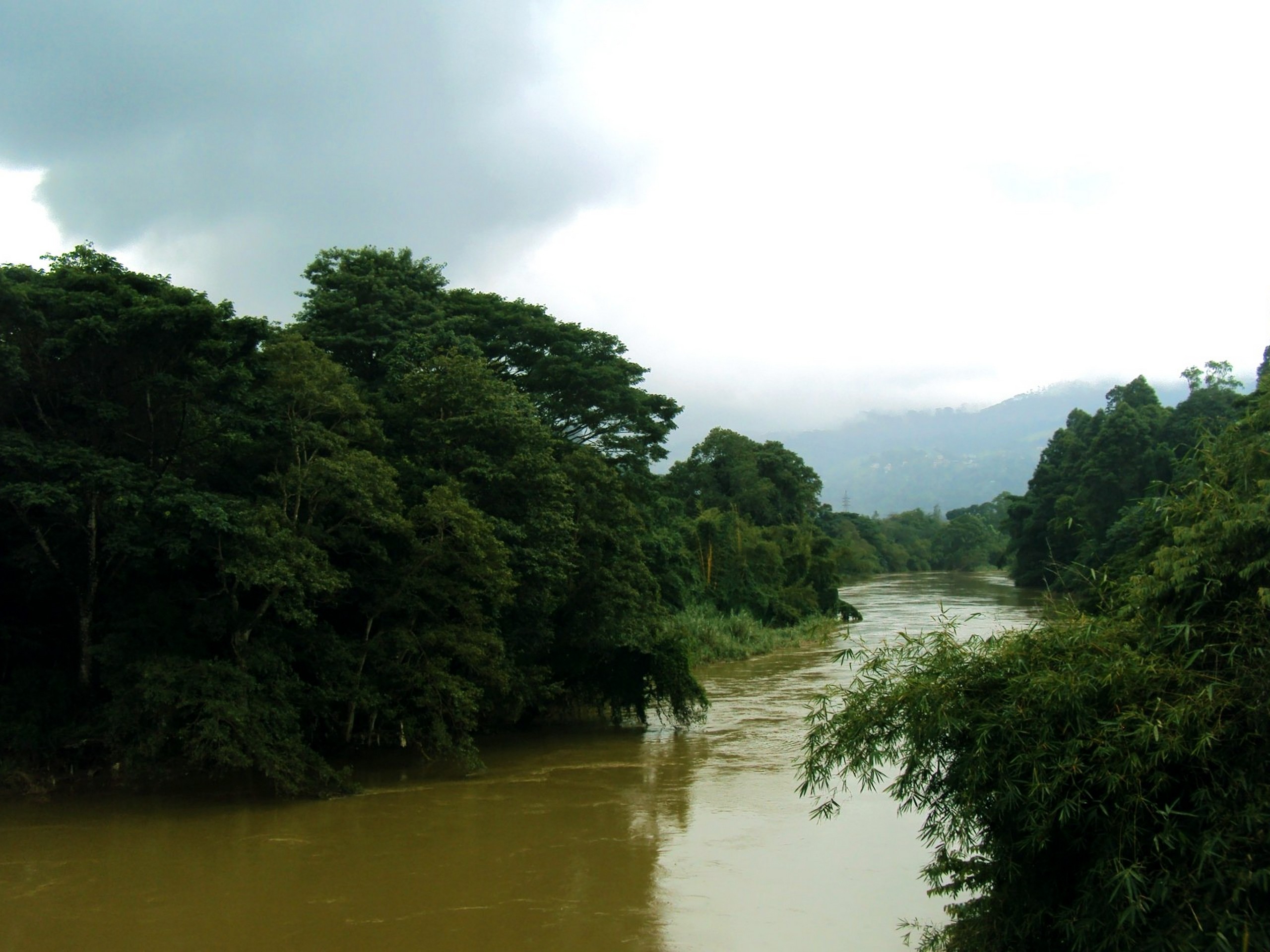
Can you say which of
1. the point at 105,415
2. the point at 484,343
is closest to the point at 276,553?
the point at 105,415

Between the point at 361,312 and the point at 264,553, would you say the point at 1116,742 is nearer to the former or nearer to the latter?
the point at 264,553

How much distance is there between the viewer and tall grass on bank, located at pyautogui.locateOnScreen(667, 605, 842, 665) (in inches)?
1351

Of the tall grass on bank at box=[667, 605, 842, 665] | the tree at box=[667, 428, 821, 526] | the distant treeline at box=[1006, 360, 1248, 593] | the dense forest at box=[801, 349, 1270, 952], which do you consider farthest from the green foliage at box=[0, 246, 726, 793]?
the tree at box=[667, 428, 821, 526]

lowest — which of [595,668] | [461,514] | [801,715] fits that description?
[801,715]

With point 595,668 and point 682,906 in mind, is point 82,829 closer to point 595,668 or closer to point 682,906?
point 682,906

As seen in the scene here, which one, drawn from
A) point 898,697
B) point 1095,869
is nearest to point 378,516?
point 898,697

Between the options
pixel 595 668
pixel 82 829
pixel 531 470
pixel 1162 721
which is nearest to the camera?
pixel 1162 721

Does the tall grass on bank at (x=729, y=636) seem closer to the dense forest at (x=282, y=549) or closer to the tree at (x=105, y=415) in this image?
the dense forest at (x=282, y=549)

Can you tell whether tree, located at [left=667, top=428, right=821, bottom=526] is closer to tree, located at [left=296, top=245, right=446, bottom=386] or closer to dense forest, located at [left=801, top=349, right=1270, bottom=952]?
tree, located at [left=296, top=245, right=446, bottom=386]

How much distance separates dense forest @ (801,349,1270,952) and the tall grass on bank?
23.9 meters

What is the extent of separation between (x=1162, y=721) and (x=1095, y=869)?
40.1 inches

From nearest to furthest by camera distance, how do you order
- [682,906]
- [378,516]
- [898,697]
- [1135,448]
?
[898,697], [682,906], [378,516], [1135,448]

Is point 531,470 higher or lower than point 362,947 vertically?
higher

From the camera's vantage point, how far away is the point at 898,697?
274 inches
